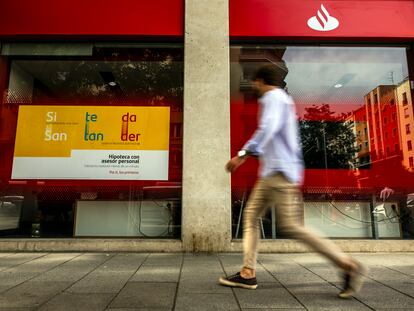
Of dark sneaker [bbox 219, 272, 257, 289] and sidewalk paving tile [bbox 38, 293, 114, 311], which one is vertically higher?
dark sneaker [bbox 219, 272, 257, 289]

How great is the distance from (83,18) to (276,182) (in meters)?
4.79

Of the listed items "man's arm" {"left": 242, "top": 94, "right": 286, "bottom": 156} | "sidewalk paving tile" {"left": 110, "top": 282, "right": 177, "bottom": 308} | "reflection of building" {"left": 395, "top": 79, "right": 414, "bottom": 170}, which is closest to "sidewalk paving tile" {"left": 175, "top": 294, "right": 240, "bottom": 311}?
"sidewalk paving tile" {"left": 110, "top": 282, "right": 177, "bottom": 308}

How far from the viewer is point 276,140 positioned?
3748mm

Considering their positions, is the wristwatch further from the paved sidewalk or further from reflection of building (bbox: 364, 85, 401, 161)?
reflection of building (bbox: 364, 85, 401, 161)

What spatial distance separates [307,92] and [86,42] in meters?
3.99

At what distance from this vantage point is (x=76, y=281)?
4.13 metres

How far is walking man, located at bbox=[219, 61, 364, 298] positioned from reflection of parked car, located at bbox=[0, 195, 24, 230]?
4208mm

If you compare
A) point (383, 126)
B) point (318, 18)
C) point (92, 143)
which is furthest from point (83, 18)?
point (383, 126)

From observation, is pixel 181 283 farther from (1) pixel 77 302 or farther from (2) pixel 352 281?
(2) pixel 352 281

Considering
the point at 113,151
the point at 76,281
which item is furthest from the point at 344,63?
the point at 76,281

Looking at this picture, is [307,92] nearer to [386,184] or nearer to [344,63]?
[344,63]

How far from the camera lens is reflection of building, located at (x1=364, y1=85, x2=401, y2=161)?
6.63 meters

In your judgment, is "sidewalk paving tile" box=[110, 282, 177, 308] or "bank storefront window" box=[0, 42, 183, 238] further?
"bank storefront window" box=[0, 42, 183, 238]

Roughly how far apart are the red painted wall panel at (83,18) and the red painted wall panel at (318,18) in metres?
1.18
